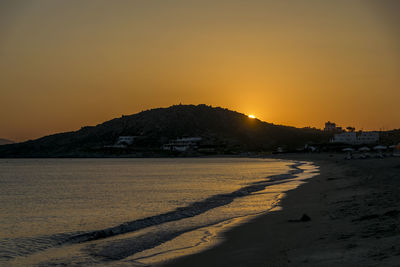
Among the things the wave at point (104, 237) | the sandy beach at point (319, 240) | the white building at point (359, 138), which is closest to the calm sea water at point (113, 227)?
the wave at point (104, 237)

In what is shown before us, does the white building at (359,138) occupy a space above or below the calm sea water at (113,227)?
above

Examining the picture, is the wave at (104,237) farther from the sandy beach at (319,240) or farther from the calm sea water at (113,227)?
the sandy beach at (319,240)

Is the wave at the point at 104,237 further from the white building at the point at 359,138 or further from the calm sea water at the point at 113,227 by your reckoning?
the white building at the point at 359,138

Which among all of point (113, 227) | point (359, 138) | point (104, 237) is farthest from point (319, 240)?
point (359, 138)

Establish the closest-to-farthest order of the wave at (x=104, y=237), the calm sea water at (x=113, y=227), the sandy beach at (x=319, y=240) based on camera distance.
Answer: the sandy beach at (x=319, y=240) → the calm sea water at (x=113, y=227) → the wave at (x=104, y=237)

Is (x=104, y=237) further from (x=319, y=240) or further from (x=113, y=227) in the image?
(x=319, y=240)

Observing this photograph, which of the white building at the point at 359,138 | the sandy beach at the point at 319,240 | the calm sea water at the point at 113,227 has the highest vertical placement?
the white building at the point at 359,138

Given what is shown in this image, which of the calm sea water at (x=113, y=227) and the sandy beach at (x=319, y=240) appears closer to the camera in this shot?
the sandy beach at (x=319, y=240)

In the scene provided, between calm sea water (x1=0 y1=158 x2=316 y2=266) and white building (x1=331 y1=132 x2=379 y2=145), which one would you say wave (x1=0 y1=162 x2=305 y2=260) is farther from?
white building (x1=331 y1=132 x2=379 y2=145)

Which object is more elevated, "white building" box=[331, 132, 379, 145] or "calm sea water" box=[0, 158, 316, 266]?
"white building" box=[331, 132, 379, 145]

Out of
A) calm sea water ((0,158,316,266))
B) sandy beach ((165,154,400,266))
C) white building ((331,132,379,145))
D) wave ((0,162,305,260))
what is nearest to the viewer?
sandy beach ((165,154,400,266))

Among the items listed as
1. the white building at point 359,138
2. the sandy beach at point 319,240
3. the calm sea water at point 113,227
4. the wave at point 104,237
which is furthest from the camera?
the white building at point 359,138

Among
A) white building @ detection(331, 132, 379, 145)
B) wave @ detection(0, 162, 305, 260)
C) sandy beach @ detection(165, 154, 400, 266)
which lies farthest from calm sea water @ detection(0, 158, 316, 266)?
white building @ detection(331, 132, 379, 145)

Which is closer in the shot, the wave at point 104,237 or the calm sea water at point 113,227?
the calm sea water at point 113,227
